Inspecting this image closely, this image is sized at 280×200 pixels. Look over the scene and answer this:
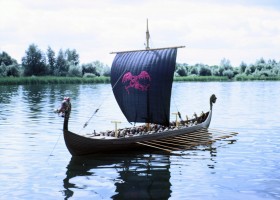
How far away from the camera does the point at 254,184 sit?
57.2ft

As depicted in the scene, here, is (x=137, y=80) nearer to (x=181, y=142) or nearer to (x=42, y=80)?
(x=181, y=142)

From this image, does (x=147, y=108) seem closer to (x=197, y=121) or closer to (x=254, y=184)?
(x=197, y=121)

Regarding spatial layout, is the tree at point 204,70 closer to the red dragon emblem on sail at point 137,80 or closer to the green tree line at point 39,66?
the green tree line at point 39,66

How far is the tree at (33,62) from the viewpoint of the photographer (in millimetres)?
108500

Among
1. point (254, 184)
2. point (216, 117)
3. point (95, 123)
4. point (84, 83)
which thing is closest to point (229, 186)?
point (254, 184)

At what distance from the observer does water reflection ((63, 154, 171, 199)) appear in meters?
16.5

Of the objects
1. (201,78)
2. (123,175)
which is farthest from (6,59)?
(123,175)

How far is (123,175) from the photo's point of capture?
1908 centimetres

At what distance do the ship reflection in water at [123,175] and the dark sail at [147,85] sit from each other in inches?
113

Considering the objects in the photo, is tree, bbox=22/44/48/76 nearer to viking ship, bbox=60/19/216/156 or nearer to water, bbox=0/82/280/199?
water, bbox=0/82/280/199

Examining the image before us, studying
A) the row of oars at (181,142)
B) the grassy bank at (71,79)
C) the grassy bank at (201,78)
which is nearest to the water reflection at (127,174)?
the row of oars at (181,142)

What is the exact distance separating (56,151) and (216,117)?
1997 centimetres

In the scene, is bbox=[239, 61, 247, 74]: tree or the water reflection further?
bbox=[239, 61, 247, 74]: tree

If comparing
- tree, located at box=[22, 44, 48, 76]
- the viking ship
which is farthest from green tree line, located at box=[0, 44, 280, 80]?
the viking ship
